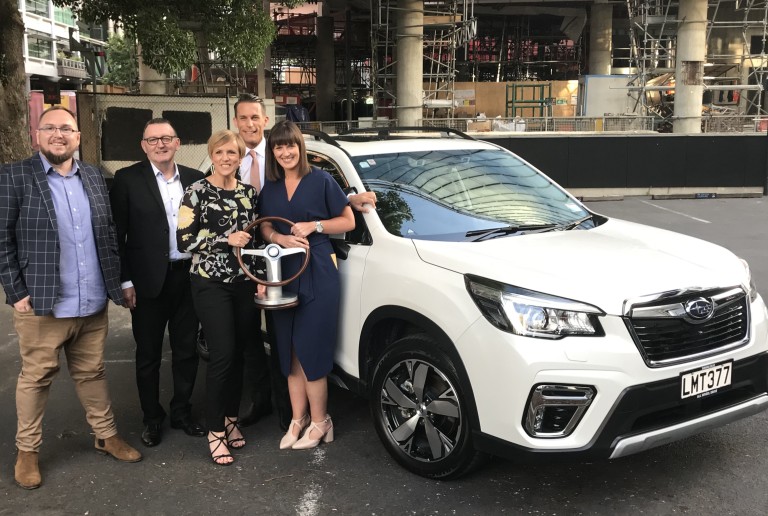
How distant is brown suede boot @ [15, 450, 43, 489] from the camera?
3816mm

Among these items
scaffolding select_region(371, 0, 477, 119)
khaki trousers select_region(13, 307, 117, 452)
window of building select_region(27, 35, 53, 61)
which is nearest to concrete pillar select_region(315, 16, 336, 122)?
scaffolding select_region(371, 0, 477, 119)

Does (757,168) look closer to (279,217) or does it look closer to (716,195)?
(716,195)

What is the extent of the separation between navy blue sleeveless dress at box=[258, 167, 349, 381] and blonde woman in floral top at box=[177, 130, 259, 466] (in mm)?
188

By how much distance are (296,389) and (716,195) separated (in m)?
15.5

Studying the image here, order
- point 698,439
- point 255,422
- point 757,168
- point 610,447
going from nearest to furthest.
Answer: point 610,447 → point 698,439 → point 255,422 → point 757,168

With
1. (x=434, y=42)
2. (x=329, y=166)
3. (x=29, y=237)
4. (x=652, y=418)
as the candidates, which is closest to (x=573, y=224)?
(x=652, y=418)

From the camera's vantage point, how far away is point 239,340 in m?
4.17

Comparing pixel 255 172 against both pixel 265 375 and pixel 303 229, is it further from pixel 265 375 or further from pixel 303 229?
pixel 265 375

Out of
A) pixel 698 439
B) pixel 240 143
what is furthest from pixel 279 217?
pixel 698 439

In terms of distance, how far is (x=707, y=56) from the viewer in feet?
98.6

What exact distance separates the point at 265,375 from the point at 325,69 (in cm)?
3800

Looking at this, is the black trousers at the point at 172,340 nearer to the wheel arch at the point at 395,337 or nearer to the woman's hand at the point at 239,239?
the woman's hand at the point at 239,239

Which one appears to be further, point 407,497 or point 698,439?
point 698,439

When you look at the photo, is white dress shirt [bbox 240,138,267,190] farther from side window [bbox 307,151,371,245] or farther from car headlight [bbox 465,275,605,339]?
car headlight [bbox 465,275,605,339]
